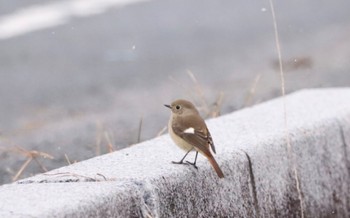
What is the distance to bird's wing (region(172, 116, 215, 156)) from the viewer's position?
16.4 feet

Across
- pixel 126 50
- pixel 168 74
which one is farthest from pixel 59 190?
pixel 126 50

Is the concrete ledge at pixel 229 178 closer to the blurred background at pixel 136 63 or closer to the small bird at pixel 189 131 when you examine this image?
the small bird at pixel 189 131

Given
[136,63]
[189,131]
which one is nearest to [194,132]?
[189,131]

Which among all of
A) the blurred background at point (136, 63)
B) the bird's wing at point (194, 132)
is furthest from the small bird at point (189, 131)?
the blurred background at point (136, 63)

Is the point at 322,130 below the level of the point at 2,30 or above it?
above

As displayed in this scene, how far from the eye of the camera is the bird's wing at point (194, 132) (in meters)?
5.00

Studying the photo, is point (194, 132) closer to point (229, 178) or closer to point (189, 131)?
point (189, 131)

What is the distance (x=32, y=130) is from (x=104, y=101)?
114 cm

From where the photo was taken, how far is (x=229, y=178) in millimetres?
4898

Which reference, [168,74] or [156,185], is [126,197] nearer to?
[156,185]

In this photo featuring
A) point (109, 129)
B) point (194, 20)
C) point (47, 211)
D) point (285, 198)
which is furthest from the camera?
point (194, 20)

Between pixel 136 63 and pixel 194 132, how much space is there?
224 inches

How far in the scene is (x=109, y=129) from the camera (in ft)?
25.8

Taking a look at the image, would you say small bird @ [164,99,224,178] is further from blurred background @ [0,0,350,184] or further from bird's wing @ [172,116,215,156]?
blurred background @ [0,0,350,184]
